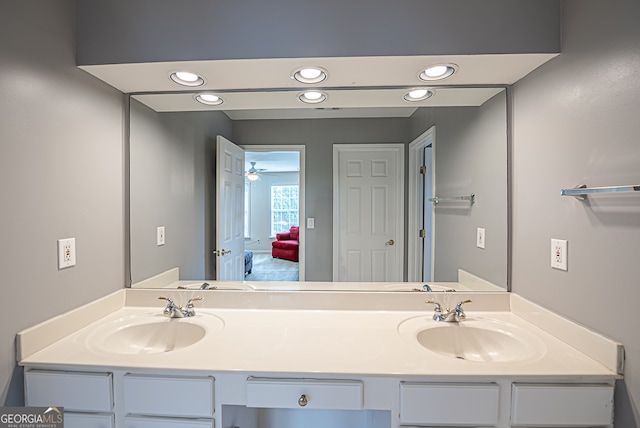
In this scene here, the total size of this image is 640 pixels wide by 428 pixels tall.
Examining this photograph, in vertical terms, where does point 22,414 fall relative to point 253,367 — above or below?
below

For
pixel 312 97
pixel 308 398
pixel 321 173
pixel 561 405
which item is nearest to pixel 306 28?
pixel 312 97

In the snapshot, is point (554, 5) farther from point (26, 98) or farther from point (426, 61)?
point (26, 98)

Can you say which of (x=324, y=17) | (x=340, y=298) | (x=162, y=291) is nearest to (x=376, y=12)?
(x=324, y=17)

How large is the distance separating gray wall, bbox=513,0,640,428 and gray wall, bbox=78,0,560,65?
179 millimetres

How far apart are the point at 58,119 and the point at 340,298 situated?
4.73 feet

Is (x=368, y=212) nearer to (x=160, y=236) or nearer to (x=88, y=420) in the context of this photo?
(x=160, y=236)

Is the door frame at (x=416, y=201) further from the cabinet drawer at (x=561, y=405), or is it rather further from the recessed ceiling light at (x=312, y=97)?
A: the cabinet drawer at (x=561, y=405)

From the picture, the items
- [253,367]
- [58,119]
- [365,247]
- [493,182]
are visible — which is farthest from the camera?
[365,247]

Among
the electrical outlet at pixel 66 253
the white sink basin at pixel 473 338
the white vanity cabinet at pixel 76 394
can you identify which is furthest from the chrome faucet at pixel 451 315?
the electrical outlet at pixel 66 253

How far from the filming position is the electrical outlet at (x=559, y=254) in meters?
1.10

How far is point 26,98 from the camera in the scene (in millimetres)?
991

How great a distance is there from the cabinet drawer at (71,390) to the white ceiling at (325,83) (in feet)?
3.96

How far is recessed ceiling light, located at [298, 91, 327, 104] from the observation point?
57.6 inches

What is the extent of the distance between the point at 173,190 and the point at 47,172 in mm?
596
